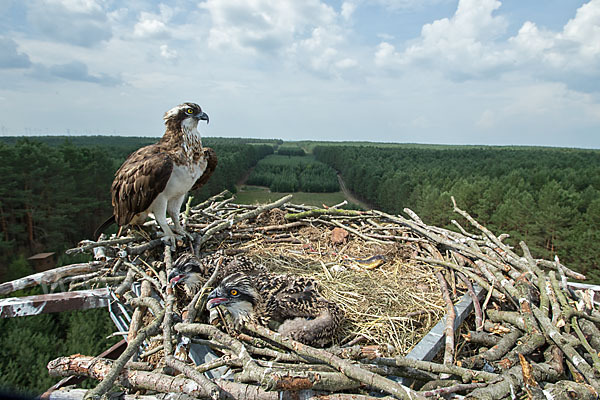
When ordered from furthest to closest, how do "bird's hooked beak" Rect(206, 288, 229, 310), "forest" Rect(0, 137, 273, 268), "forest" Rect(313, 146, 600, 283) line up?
"forest" Rect(313, 146, 600, 283), "forest" Rect(0, 137, 273, 268), "bird's hooked beak" Rect(206, 288, 229, 310)

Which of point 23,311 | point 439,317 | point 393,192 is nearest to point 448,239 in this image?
point 439,317

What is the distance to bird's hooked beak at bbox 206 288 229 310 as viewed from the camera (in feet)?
8.32

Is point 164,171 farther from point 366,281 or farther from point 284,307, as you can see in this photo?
point 366,281

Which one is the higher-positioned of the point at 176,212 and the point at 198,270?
the point at 176,212

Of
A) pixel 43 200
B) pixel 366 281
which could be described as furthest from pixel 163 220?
pixel 43 200

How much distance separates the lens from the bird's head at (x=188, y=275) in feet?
9.73

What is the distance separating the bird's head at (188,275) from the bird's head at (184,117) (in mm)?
1631

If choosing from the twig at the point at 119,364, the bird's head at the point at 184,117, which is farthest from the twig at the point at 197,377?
the bird's head at the point at 184,117

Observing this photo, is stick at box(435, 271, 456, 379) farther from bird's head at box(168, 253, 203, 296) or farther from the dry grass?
bird's head at box(168, 253, 203, 296)

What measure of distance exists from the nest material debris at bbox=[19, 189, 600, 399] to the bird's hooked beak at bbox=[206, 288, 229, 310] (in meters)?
0.17

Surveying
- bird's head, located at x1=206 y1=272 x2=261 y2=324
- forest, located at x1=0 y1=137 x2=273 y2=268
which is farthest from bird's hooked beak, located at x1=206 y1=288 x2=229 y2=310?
forest, located at x1=0 y1=137 x2=273 y2=268

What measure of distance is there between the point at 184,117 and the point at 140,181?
904 mm

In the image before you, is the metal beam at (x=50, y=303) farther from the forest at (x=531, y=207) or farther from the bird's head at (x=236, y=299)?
the forest at (x=531, y=207)

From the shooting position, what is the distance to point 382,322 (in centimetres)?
288
